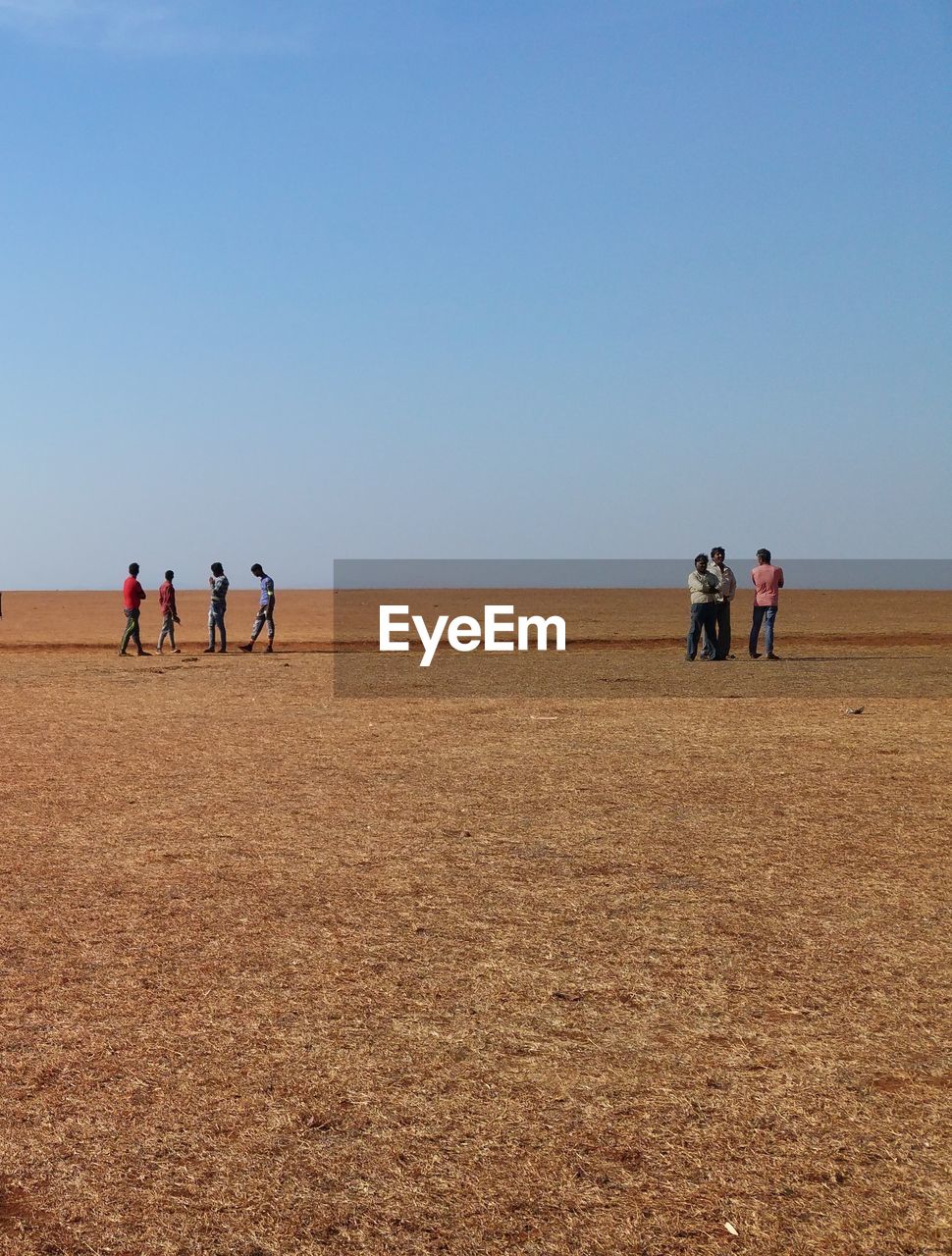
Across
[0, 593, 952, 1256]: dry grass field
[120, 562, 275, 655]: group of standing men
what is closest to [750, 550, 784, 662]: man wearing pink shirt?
[120, 562, 275, 655]: group of standing men

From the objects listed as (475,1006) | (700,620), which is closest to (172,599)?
(700,620)

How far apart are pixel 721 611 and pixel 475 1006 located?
849 inches

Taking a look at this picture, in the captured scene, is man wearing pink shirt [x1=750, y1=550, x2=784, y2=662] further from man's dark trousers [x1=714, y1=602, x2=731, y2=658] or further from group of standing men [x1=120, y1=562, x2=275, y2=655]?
group of standing men [x1=120, y1=562, x2=275, y2=655]

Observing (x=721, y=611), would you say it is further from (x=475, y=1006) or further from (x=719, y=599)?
(x=475, y=1006)

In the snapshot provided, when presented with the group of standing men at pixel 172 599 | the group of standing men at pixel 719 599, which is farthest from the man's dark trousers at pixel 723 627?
the group of standing men at pixel 172 599

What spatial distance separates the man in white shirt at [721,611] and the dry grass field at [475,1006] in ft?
40.4

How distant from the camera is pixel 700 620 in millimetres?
26219

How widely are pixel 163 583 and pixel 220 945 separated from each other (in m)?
23.0

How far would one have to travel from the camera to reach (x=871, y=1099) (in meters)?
4.77

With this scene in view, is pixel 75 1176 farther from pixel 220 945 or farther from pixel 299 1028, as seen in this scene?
pixel 220 945

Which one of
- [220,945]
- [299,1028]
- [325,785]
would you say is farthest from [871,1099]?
[325,785]

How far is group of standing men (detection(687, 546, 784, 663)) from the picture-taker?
24.9 m

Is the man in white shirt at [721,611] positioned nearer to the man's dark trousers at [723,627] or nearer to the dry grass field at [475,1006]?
the man's dark trousers at [723,627]

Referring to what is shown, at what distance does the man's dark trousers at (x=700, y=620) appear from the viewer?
25750 millimetres
